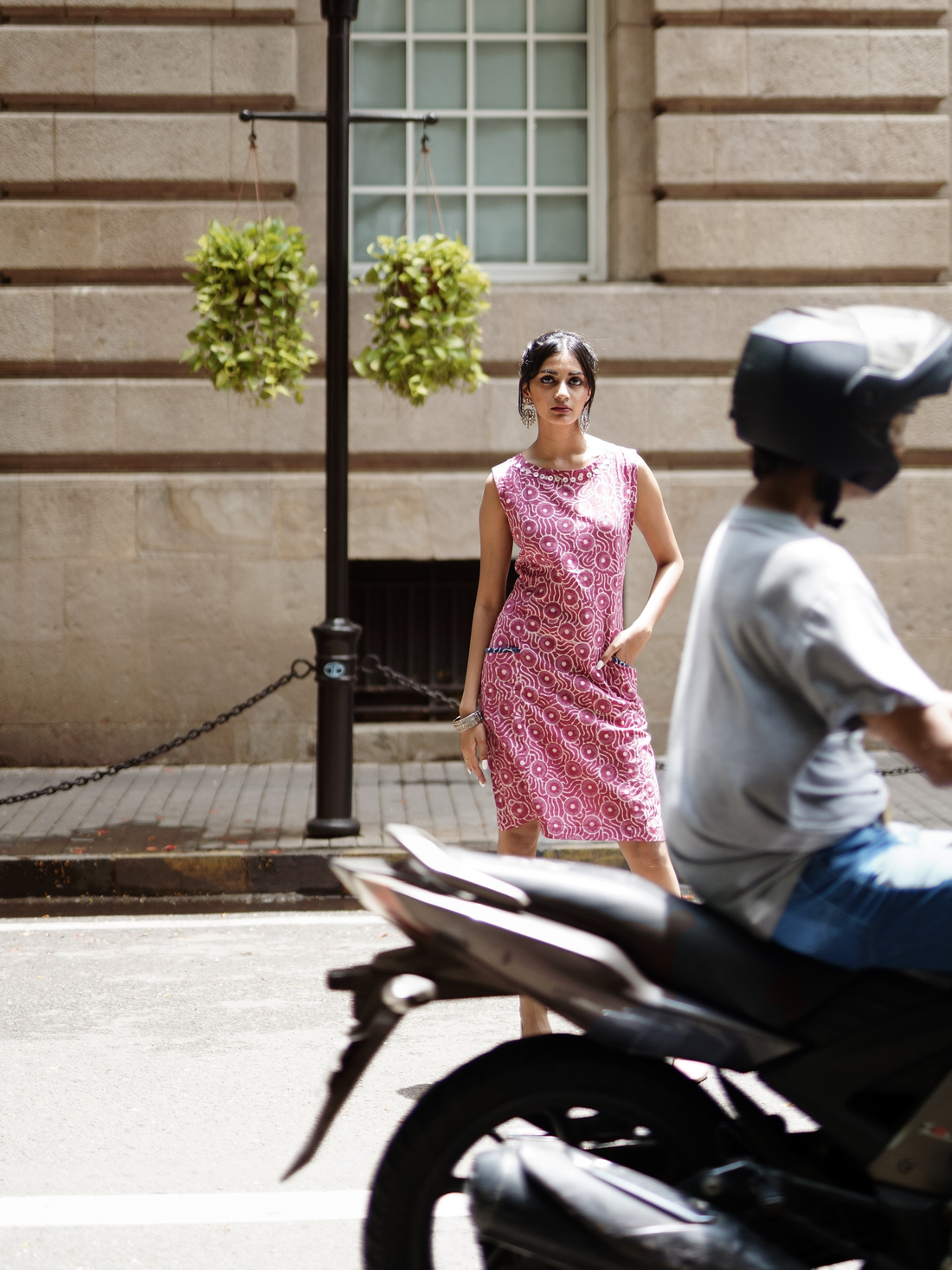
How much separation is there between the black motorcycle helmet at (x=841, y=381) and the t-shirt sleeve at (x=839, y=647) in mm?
178

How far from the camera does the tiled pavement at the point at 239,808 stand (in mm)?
7617

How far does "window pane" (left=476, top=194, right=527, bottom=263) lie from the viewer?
10750 millimetres

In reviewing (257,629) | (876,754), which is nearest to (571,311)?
(257,629)

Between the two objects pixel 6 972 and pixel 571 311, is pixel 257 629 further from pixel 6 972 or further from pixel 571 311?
pixel 6 972

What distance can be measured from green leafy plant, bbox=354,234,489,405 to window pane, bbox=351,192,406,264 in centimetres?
271

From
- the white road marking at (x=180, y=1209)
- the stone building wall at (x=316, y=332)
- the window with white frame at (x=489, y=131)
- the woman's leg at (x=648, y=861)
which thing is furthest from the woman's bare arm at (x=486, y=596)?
the window with white frame at (x=489, y=131)

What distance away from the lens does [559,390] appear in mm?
4180

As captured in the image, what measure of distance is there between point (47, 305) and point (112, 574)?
1809 mm

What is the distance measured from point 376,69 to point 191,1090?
820 centimetres

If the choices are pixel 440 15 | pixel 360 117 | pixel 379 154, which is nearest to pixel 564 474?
pixel 360 117

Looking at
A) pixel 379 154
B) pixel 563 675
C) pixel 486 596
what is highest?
pixel 379 154

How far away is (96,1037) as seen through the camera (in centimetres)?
483

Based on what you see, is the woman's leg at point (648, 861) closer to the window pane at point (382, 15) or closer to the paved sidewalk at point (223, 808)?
the paved sidewalk at point (223, 808)

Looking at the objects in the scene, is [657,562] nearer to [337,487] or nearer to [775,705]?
[775,705]
